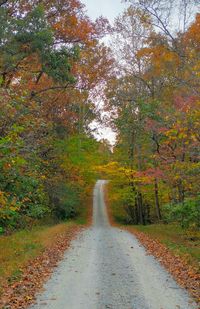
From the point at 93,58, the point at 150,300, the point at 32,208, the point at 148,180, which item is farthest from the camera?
the point at 148,180

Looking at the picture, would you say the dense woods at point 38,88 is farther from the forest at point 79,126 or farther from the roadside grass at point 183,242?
the roadside grass at point 183,242

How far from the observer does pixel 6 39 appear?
1498 cm

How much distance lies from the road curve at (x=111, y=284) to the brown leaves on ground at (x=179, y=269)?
0.22 meters

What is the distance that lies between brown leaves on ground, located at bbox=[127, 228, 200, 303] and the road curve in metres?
0.22

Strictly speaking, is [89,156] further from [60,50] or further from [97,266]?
[97,266]

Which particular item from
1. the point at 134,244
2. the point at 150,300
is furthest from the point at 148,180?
the point at 150,300

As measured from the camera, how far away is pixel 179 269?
11.1 metres

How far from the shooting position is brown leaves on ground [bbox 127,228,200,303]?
8.94 meters

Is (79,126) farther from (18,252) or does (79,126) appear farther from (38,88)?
(18,252)

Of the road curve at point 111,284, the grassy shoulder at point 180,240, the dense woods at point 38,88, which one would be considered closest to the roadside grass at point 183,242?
the grassy shoulder at point 180,240

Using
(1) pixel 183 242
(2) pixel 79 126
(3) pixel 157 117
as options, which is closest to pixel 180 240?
(1) pixel 183 242

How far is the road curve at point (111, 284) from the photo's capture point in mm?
7508

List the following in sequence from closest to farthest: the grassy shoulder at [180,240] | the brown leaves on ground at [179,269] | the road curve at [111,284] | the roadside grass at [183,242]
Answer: the road curve at [111,284], the brown leaves on ground at [179,269], the roadside grass at [183,242], the grassy shoulder at [180,240]

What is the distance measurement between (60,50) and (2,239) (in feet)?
28.1
